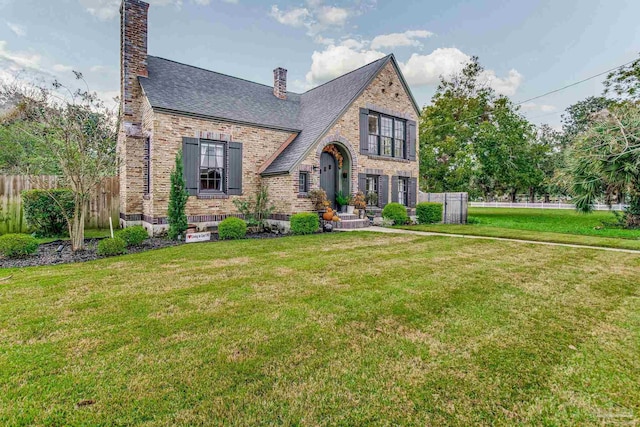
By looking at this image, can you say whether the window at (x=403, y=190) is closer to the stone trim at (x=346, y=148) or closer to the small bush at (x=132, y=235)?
the stone trim at (x=346, y=148)

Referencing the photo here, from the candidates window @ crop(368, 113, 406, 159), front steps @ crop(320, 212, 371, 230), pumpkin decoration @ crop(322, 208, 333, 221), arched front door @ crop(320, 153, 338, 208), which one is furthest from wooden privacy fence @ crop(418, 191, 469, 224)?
pumpkin decoration @ crop(322, 208, 333, 221)

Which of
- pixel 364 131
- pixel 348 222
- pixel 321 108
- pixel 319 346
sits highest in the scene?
pixel 321 108

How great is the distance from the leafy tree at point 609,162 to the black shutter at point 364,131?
29.3ft

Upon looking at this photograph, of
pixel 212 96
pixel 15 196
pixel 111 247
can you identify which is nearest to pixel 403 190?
pixel 212 96

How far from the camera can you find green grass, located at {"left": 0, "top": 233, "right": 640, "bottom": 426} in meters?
2.01

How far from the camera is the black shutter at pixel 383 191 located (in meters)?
14.3

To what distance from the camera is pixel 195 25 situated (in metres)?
13.6

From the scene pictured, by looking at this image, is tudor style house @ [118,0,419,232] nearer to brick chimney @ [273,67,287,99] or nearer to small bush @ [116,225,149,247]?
brick chimney @ [273,67,287,99]

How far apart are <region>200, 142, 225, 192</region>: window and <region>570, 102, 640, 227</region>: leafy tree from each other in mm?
14657

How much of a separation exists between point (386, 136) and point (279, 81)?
5983 millimetres

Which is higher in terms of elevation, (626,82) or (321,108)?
(626,82)

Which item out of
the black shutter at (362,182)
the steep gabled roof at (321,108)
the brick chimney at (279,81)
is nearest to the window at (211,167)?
the steep gabled roof at (321,108)

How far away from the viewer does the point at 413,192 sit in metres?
15.8

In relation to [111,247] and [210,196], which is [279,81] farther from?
[111,247]
